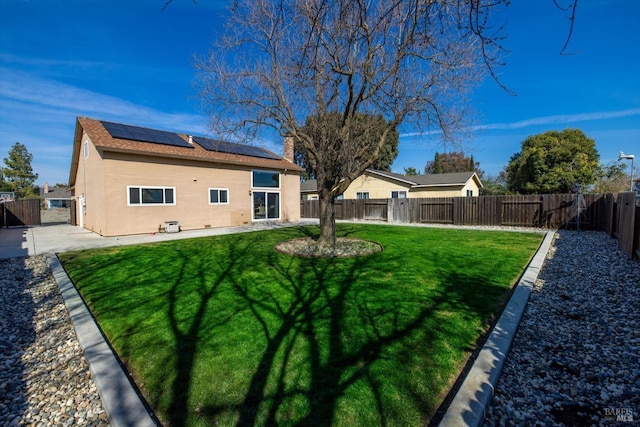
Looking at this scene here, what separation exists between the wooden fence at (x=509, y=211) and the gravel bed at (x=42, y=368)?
1124 cm

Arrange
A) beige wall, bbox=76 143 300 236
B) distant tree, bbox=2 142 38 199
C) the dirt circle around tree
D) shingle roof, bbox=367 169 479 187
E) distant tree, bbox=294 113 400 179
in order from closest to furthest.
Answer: the dirt circle around tree
distant tree, bbox=294 113 400 179
beige wall, bbox=76 143 300 236
shingle roof, bbox=367 169 479 187
distant tree, bbox=2 142 38 199

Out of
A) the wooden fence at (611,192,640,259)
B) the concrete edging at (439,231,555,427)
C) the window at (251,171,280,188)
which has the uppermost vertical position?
the window at (251,171,280,188)

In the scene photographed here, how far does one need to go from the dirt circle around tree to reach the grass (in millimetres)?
806

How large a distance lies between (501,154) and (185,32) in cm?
3390

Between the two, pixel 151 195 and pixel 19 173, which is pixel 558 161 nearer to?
pixel 151 195

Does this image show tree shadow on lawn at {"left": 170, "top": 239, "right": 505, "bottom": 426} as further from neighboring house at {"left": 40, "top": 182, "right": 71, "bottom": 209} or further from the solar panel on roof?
neighboring house at {"left": 40, "top": 182, "right": 71, "bottom": 209}

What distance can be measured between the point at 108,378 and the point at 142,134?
14580mm

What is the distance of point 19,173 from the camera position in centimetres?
4438

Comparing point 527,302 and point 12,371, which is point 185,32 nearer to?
point 12,371

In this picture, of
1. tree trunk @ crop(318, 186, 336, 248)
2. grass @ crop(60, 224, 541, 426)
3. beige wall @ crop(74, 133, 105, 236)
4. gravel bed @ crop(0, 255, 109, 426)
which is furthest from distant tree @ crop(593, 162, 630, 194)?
beige wall @ crop(74, 133, 105, 236)

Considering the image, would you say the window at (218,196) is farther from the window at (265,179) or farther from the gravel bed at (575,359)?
the gravel bed at (575,359)

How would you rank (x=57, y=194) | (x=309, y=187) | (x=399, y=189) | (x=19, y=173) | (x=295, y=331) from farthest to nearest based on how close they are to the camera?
(x=57, y=194) < (x=19, y=173) < (x=309, y=187) < (x=399, y=189) < (x=295, y=331)

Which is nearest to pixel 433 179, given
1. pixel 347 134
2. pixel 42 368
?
pixel 347 134

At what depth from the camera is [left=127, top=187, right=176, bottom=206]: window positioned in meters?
12.9
